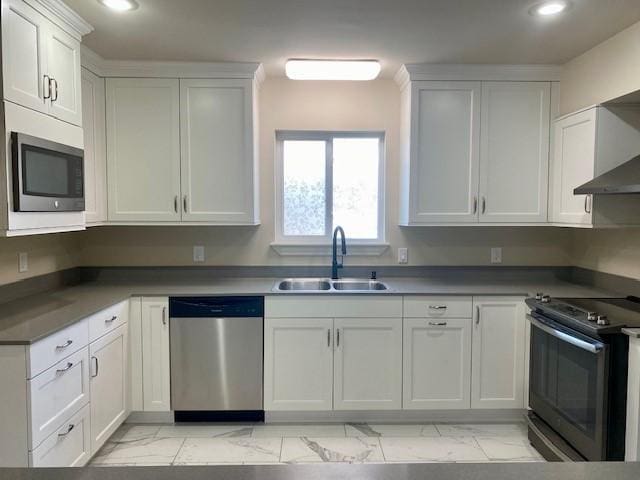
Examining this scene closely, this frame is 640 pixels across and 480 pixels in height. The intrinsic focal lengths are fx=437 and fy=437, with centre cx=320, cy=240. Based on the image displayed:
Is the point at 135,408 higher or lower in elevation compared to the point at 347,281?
lower

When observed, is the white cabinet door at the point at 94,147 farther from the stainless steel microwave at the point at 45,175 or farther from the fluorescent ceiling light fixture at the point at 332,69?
the fluorescent ceiling light fixture at the point at 332,69

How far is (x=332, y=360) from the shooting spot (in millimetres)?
2896

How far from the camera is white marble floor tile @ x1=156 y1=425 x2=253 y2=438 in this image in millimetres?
2789

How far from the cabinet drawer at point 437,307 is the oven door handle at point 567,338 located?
→ 0.39 m

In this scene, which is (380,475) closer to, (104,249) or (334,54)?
(334,54)

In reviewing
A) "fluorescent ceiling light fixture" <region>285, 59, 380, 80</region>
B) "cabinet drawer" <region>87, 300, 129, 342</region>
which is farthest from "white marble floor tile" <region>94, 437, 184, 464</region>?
"fluorescent ceiling light fixture" <region>285, 59, 380, 80</region>

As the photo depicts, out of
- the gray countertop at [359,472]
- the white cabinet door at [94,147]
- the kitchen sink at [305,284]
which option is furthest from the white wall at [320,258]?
the gray countertop at [359,472]

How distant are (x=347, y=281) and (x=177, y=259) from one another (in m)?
1.33

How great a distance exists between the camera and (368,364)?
2906 mm

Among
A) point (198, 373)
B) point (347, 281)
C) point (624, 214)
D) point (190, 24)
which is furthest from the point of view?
point (347, 281)

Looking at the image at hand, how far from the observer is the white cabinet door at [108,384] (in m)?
2.38

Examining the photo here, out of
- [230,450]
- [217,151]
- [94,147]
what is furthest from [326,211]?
[230,450]

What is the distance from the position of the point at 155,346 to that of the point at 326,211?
159 cm

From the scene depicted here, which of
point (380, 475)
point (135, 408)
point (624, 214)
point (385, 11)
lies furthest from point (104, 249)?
point (624, 214)
